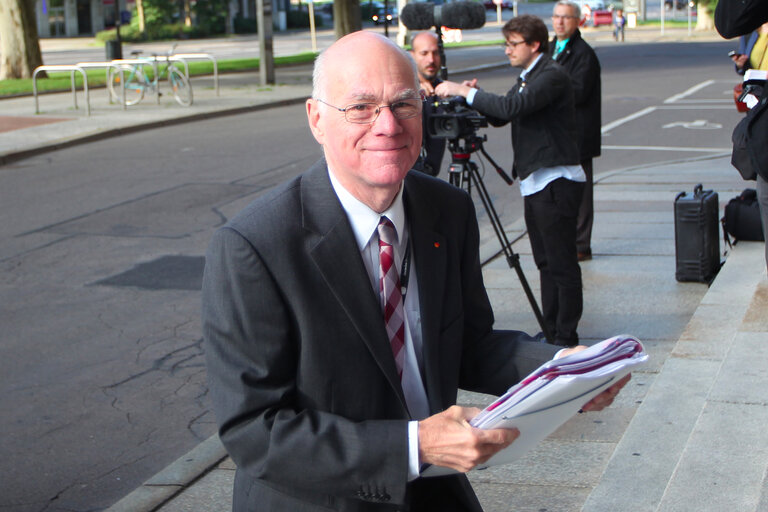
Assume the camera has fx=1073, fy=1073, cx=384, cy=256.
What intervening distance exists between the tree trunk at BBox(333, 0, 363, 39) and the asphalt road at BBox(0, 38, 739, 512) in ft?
35.8

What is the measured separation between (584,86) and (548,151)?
222cm

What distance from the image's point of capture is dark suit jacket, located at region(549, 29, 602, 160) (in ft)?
27.1

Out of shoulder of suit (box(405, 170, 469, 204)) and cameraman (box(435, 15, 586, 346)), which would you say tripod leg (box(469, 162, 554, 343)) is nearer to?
cameraman (box(435, 15, 586, 346))

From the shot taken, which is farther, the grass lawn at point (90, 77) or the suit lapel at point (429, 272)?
the grass lawn at point (90, 77)

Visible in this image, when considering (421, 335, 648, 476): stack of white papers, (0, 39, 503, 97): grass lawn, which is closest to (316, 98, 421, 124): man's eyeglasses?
(421, 335, 648, 476): stack of white papers

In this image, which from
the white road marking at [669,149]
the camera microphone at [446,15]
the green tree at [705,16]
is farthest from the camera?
the green tree at [705,16]

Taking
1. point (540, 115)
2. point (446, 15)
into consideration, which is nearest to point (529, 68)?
point (540, 115)

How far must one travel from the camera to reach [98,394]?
6090 millimetres

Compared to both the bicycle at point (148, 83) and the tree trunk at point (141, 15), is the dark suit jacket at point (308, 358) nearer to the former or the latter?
the bicycle at point (148, 83)

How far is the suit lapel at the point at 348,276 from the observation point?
7.14 ft

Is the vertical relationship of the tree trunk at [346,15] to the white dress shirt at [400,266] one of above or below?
above

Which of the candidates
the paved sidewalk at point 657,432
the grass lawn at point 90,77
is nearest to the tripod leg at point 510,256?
the paved sidewalk at point 657,432

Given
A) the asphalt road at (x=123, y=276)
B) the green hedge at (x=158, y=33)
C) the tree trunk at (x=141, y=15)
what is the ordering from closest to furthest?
the asphalt road at (x=123, y=276)
the green hedge at (x=158, y=33)
the tree trunk at (x=141, y=15)

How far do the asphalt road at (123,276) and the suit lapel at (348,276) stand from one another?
296cm
